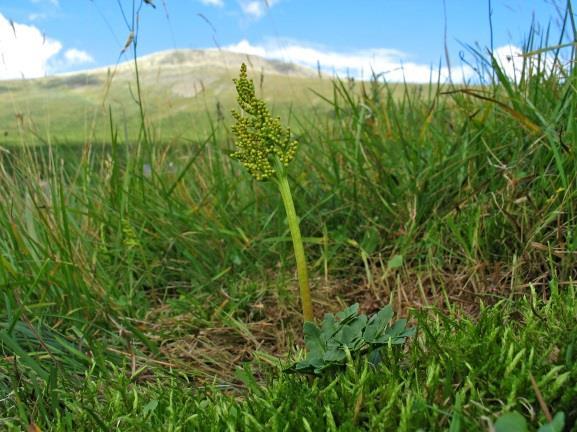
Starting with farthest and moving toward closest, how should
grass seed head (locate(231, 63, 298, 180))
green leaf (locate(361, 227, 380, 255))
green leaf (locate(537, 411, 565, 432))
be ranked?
1. green leaf (locate(361, 227, 380, 255))
2. grass seed head (locate(231, 63, 298, 180))
3. green leaf (locate(537, 411, 565, 432))

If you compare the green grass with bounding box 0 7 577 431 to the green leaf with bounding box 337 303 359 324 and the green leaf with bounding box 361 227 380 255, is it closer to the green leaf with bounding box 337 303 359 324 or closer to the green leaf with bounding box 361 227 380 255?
the green leaf with bounding box 361 227 380 255

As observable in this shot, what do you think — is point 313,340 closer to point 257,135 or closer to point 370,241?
point 257,135

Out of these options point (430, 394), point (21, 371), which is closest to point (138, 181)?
point (21, 371)

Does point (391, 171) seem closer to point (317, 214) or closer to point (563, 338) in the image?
point (317, 214)

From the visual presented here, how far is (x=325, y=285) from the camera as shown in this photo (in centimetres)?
261

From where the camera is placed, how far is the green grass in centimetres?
139

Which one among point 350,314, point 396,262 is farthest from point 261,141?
point 396,262

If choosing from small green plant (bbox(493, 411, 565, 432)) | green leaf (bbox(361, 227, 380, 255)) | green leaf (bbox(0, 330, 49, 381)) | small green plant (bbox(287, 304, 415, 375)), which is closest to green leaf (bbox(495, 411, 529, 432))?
small green plant (bbox(493, 411, 565, 432))

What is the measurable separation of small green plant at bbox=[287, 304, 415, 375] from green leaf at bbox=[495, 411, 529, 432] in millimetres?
390

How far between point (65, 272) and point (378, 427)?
1585 mm

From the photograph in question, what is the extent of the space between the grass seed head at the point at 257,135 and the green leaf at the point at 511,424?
3.07 feet

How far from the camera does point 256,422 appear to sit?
4.35ft

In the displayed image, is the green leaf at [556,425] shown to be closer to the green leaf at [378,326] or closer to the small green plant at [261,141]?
the green leaf at [378,326]

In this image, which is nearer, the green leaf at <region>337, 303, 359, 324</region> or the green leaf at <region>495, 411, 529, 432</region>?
the green leaf at <region>495, 411, 529, 432</region>
